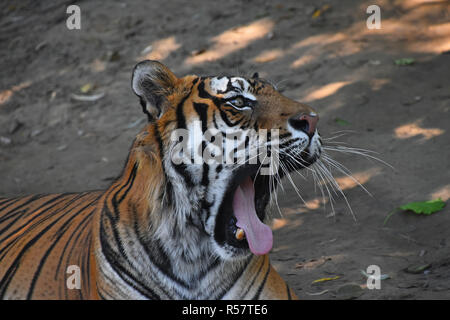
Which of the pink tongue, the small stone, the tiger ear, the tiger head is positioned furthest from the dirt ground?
the tiger ear

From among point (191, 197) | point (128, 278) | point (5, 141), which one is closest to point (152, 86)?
point (191, 197)

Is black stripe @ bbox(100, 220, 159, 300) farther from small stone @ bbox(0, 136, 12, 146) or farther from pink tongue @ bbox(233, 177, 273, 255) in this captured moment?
small stone @ bbox(0, 136, 12, 146)

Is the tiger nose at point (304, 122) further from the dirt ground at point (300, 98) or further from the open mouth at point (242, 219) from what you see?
the dirt ground at point (300, 98)

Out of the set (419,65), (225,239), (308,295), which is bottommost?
(308,295)

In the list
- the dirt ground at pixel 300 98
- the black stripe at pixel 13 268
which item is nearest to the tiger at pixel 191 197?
the black stripe at pixel 13 268

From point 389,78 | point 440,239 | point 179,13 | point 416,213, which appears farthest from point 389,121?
point 179,13

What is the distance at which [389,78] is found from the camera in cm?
562

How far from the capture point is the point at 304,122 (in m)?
Result: 2.52

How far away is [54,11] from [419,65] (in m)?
5.18

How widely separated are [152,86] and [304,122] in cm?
65

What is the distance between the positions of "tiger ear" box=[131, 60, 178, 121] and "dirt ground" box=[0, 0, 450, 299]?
1.40 metres

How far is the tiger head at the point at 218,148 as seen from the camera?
97.3 inches

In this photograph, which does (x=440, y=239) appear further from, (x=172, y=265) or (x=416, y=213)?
(x=172, y=265)
